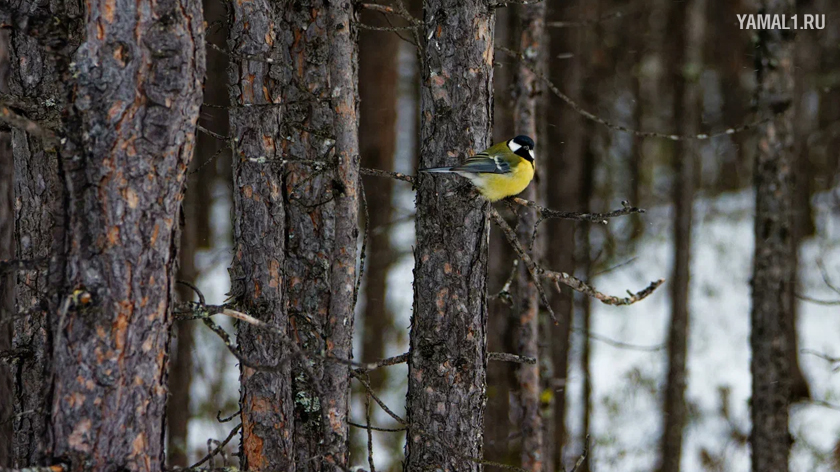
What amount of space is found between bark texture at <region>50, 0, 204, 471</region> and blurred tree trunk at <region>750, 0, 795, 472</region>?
212 inches

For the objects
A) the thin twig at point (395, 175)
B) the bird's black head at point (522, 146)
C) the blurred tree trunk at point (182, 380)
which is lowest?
the blurred tree trunk at point (182, 380)

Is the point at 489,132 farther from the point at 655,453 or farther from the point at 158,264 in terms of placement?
the point at 655,453

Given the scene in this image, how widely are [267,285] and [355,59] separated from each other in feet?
4.84

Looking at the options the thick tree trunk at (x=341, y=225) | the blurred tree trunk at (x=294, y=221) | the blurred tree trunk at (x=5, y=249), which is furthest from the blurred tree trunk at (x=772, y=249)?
the blurred tree trunk at (x=5, y=249)

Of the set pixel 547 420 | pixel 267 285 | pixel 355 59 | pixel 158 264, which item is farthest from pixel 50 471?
pixel 547 420

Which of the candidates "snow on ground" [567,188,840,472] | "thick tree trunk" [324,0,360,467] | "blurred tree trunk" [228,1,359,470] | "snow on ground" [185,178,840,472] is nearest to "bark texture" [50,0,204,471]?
"blurred tree trunk" [228,1,359,470]

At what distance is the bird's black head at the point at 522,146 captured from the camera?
4.80 meters

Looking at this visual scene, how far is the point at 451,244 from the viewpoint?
3.70 meters

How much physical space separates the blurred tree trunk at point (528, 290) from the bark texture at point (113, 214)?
3506 mm

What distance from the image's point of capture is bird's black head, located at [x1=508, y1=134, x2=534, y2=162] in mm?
4805

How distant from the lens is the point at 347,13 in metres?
3.60

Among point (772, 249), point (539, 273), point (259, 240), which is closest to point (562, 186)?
point (772, 249)

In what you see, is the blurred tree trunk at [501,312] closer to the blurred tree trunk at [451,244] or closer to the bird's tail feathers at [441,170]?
the blurred tree trunk at [451,244]

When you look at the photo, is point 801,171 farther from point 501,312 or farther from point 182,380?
point 182,380
